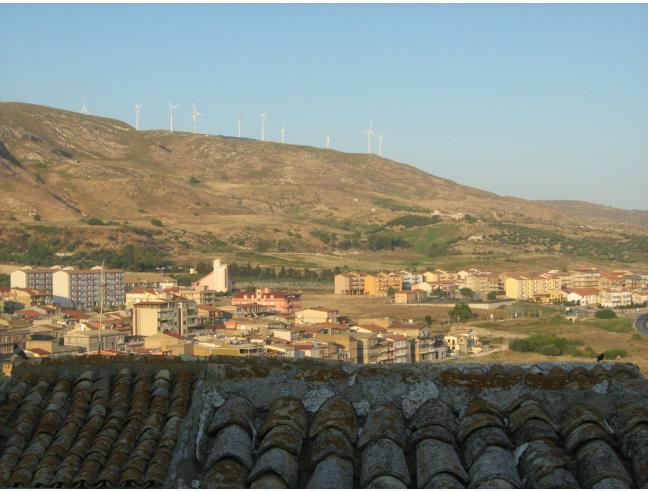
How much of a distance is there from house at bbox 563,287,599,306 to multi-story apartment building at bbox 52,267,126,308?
1184 inches

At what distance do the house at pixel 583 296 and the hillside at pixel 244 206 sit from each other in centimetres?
2225

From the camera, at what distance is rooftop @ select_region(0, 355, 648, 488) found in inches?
123

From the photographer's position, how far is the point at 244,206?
13612 cm

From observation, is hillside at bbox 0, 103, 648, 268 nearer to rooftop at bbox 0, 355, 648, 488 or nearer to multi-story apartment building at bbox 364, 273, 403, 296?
multi-story apartment building at bbox 364, 273, 403, 296

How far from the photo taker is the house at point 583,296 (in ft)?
235

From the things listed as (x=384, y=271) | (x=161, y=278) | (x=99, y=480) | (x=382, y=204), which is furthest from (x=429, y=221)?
(x=99, y=480)

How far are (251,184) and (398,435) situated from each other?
15112cm

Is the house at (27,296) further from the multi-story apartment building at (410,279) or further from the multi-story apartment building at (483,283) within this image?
the multi-story apartment building at (483,283)

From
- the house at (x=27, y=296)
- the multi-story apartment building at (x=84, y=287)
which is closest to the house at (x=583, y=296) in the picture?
the multi-story apartment building at (x=84, y=287)

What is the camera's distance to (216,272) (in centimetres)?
7544

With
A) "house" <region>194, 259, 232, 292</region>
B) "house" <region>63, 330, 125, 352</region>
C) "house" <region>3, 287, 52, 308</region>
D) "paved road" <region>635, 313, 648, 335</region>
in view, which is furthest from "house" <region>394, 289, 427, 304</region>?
"house" <region>63, 330, 125, 352</region>

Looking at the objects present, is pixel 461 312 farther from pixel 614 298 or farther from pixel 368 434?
pixel 368 434

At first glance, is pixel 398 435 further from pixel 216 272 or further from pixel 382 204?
pixel 382 204

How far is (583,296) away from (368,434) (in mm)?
71293
